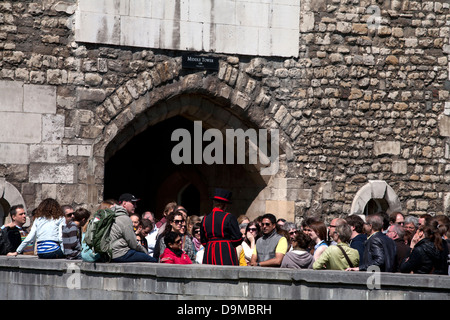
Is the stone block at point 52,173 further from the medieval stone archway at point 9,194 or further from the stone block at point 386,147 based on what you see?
the stone block at point 386,147

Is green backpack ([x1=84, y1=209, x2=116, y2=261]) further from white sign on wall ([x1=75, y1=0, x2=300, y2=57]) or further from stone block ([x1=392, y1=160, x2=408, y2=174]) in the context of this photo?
stone block ([x1=392, y1=160, x2=408, y2=174])

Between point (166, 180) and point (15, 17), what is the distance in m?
4.81

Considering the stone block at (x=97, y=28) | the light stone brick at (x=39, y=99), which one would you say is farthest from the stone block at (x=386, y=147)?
the light stone brick at (x=39, y=99)

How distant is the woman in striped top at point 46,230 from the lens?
32.1ft

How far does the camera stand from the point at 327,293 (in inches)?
301

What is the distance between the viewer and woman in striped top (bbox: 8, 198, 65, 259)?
9789 mm

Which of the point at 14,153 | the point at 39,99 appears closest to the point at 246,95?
the point at 39,99

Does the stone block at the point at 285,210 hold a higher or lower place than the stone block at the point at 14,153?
lower

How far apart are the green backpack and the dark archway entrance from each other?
19.7 ft

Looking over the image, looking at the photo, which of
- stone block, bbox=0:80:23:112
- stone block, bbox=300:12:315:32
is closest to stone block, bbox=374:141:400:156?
stone block, bbox=300:12:315:32

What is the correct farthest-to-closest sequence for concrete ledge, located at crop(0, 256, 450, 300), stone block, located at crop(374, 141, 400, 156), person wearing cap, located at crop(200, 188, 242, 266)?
stone block, located at crop(374, 141, 400, 156) → person wearing cap, located at crop(200, 188, 242, 266) → concrete ledge, located at crop(0, 256, 450, 300)

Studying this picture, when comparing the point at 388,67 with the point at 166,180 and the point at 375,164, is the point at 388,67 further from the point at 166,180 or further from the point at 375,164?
the point at 166,180

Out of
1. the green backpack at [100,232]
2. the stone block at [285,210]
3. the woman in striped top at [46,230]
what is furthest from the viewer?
the stone block at [285,210]

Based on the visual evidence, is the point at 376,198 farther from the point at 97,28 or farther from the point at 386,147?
the point at 97,28
